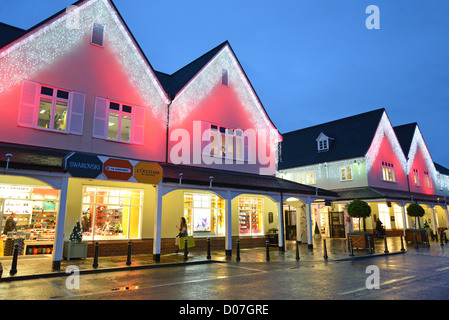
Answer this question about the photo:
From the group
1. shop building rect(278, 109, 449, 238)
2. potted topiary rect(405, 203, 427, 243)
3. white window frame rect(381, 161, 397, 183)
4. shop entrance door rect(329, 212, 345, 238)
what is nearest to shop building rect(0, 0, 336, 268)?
potted topiary rect(405, 203, 427, 243)

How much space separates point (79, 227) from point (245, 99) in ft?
41.1

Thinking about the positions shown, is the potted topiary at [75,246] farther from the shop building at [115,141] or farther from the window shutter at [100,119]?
the window shutter at [100,119]

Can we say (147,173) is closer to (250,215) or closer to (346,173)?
(250,215)

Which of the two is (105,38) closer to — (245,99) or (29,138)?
(29,138)

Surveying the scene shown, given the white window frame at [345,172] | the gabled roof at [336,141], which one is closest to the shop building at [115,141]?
the white window frame at [345,172]

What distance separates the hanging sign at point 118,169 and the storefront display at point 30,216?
3.30 metres

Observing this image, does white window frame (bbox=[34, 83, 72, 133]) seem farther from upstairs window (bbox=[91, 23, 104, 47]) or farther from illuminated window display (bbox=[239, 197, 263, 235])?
illuminated window display (bbox=[239, 197, 263, 235])

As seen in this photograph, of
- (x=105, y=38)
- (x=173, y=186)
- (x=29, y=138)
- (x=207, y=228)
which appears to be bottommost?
(x=207, y=228)

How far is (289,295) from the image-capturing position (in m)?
7.55

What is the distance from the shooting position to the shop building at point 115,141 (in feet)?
41.9

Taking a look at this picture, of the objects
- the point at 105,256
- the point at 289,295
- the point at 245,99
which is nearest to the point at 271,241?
the point at 245,99

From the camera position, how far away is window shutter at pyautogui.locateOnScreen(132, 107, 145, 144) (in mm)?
15828

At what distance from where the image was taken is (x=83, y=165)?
478 inches

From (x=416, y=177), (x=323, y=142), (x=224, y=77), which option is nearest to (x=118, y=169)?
(x=224, y=77)
